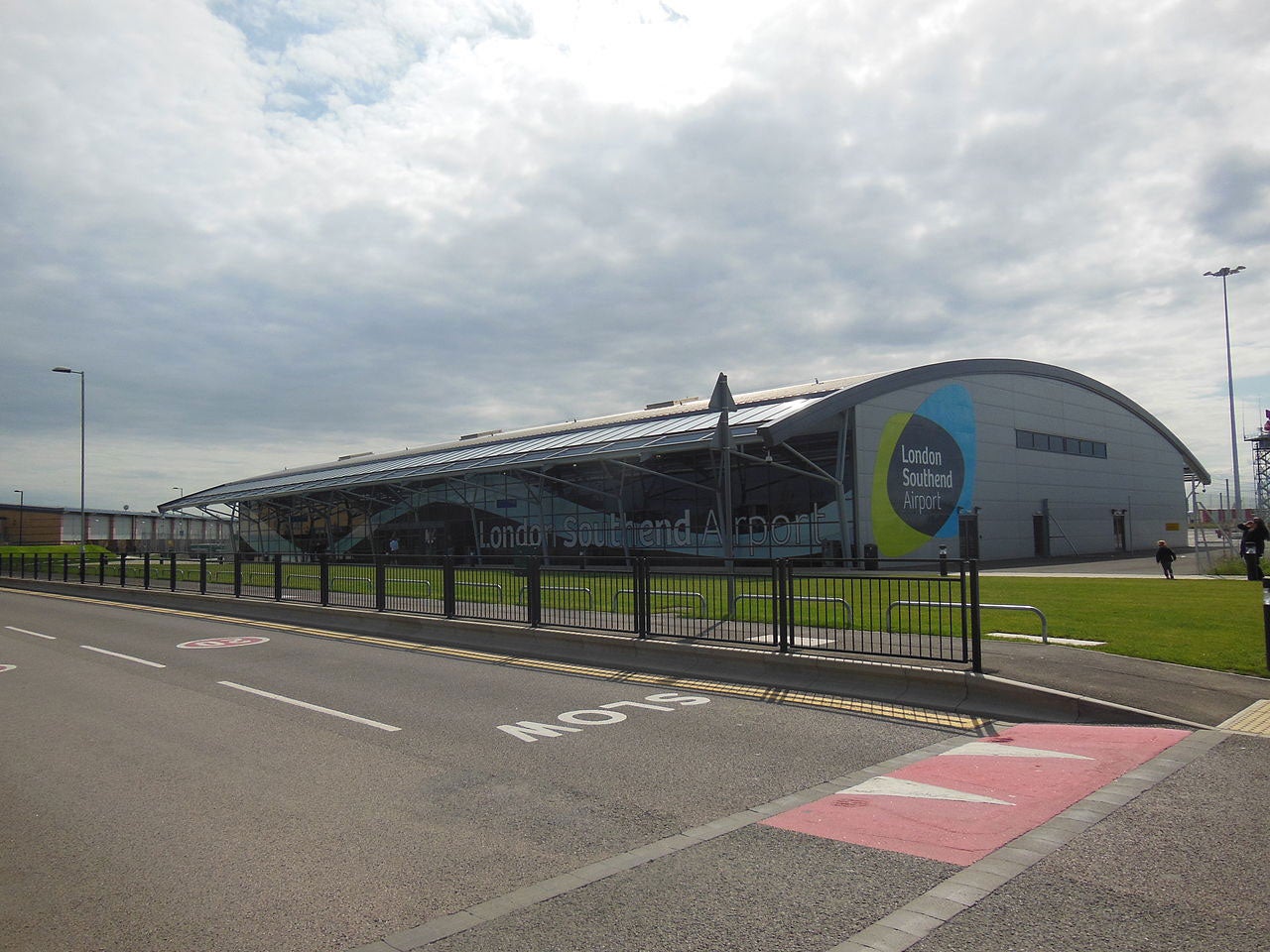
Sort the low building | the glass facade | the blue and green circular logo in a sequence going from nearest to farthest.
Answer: the glass facade → the blue and green circular logo → the low building

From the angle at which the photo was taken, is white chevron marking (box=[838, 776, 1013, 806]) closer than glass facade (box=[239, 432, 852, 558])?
Yes

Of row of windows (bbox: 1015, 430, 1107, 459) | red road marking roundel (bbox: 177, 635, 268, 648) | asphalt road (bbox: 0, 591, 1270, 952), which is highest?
row of windows (bbox: 1015, 430, 1107, 459)

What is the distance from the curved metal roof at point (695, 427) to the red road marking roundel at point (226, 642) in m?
16.9

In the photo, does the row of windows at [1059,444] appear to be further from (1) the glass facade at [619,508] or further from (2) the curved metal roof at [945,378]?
(1) the glass facade at [619,508]

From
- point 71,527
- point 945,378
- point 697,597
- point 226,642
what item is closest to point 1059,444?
point 945,378

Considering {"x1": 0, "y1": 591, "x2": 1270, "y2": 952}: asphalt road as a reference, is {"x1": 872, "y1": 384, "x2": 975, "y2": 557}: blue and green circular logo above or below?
above

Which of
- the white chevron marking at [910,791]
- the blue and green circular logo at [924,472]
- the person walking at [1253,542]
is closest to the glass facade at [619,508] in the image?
the blue and green circular logo at [924,472]

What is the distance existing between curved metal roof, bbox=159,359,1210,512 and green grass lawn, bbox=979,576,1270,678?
1005cm

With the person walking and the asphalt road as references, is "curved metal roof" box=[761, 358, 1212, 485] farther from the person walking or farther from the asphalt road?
the asphalt road

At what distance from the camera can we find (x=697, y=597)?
13.1m

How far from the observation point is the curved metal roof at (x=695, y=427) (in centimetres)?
3102

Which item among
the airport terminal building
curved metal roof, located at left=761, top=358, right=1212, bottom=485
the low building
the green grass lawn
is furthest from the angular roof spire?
the low building

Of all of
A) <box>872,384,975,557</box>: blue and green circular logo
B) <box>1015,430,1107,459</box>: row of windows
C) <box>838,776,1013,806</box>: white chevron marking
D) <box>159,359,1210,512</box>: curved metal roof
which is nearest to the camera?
<box>838,776,1013,806</box>: white chevron marking

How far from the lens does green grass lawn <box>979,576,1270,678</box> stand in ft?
35.3
